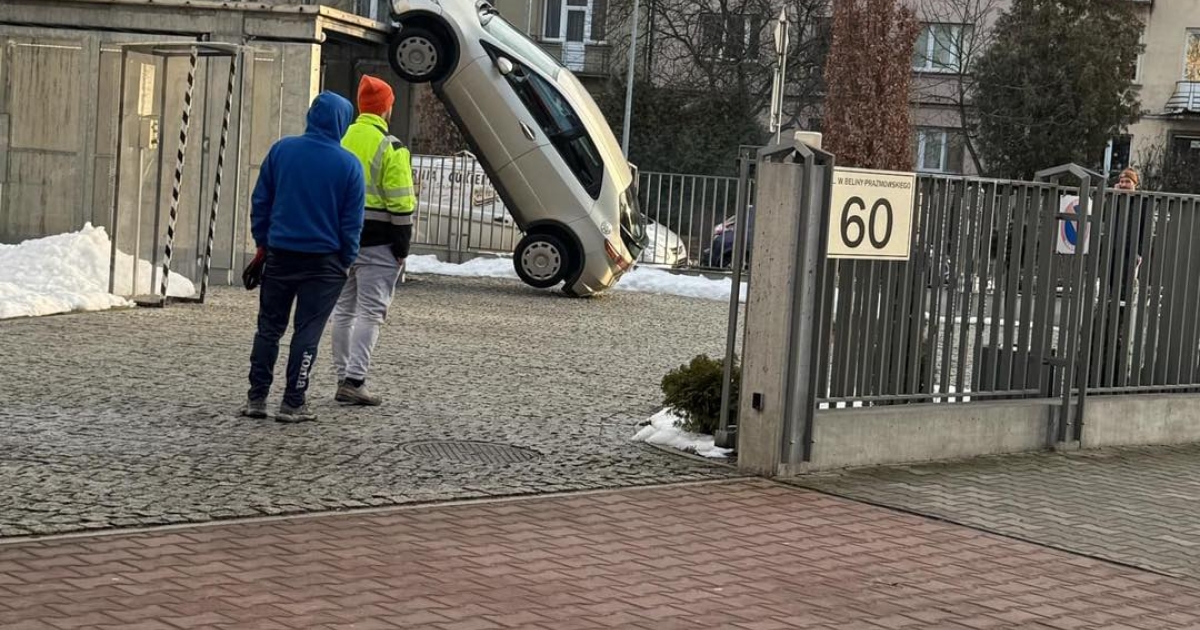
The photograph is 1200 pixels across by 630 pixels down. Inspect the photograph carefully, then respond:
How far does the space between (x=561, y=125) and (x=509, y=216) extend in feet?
14.6

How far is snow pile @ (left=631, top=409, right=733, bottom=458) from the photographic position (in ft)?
31.2

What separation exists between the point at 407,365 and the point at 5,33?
29.9 feet

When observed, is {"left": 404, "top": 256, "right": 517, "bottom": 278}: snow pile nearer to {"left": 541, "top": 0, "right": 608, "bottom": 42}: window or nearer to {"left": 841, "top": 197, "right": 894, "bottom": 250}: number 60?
{"left": 841, "top": 197, "right": 894, "bottom": 250}: number 60

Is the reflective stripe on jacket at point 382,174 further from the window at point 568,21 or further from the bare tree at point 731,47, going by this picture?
the window at point 568,21

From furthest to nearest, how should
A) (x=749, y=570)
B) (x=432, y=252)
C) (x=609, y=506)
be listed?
(x=432, y=252), (x=609, y=506), (x=749, y=570)

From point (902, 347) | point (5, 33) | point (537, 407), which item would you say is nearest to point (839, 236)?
point (902, 347)

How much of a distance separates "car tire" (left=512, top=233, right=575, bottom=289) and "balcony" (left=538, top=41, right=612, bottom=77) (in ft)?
99.6

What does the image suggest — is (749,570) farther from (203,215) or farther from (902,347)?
(203,215)

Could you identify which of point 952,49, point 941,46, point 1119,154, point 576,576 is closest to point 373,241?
point 576,576

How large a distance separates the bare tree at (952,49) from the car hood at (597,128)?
30060mm

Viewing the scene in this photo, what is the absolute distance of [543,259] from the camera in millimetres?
21453

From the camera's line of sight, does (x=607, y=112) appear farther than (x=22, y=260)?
Yes

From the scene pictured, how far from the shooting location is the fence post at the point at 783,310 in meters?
8.97

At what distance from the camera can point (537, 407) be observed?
435 inches
